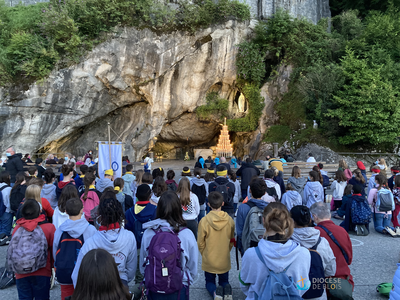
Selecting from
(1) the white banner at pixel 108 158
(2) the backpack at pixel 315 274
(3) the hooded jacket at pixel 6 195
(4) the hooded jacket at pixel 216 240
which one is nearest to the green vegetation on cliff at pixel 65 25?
(1) the white banner at pixel 108 158

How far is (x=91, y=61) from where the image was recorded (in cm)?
1691

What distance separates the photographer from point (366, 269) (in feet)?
15.7

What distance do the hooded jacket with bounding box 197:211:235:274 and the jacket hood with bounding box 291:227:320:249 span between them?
3.33 ft

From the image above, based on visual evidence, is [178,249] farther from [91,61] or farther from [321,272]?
[91,61]

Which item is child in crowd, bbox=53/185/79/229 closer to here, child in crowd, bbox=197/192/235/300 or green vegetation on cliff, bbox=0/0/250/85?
child in crowd, bbox=197/192/235/300

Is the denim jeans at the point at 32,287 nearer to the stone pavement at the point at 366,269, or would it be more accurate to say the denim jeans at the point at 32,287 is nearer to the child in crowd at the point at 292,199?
the stone pavement at the point at 366,269

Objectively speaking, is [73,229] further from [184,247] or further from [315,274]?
[315,274]

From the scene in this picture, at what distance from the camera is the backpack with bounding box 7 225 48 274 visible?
3.02 meters

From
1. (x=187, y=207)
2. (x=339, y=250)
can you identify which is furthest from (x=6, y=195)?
(x=339, y=250)

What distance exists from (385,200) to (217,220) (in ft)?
15.2

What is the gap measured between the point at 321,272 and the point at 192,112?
2045cm

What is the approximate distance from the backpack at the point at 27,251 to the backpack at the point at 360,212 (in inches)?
227

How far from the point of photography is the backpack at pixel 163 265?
8.27ft

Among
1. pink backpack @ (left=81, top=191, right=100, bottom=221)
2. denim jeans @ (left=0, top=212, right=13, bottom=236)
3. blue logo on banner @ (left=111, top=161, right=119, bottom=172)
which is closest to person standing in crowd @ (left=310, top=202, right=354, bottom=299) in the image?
pink backpack @ (left=81, top=191, right=100, bottom=221)
